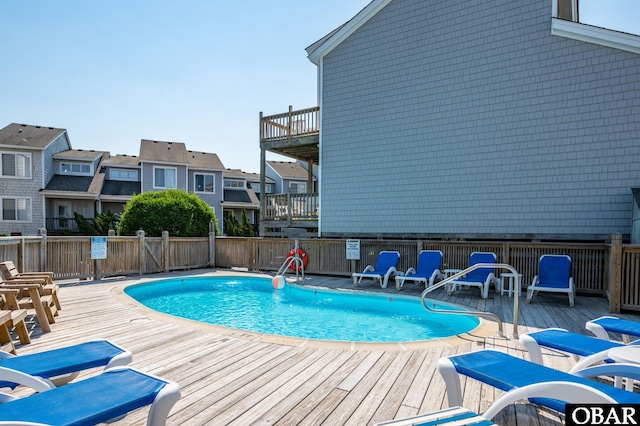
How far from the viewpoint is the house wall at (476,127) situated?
868cm

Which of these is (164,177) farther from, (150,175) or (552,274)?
(552,274)

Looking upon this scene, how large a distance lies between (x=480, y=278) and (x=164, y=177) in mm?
20033

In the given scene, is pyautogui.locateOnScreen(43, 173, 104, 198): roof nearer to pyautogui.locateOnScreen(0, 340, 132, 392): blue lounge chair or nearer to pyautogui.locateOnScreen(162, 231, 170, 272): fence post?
pyautogui.locateOnScreen(162, 231, 170, 272): fence post

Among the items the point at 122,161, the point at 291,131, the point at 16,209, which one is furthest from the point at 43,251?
the point at 122,161

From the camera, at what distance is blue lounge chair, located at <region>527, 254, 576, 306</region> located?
7559mm

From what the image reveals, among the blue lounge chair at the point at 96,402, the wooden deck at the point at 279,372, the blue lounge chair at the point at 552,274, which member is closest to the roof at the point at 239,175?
the wooden deck at the point at 279,372

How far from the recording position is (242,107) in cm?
1639

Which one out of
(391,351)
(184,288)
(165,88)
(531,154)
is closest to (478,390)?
(391,351)

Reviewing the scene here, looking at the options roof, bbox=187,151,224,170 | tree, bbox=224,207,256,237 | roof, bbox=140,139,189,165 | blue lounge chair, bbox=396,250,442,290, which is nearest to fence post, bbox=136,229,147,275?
blue lounge chair, bbox=396,250,442,290

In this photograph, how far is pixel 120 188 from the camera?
22219 mm

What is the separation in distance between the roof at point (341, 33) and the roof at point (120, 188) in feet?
48.6

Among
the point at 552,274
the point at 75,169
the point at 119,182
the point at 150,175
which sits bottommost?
the point at 552,274

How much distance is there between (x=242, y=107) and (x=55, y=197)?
1318cm

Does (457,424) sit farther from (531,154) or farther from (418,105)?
(418,105)
